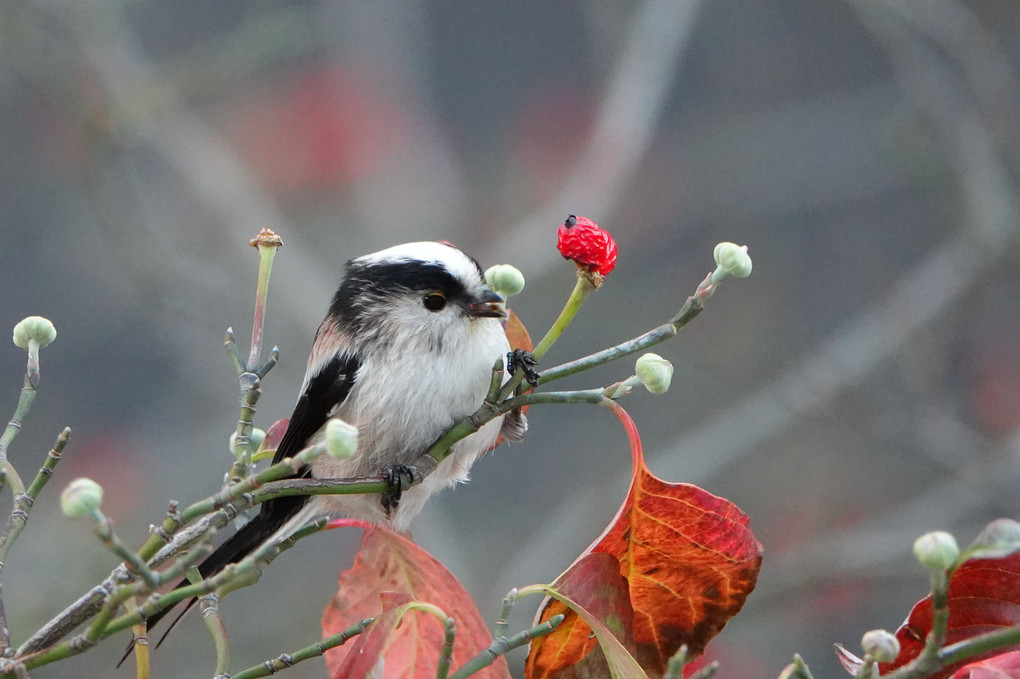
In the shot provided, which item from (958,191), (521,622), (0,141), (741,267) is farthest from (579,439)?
(741,267)

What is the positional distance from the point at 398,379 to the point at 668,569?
897mm

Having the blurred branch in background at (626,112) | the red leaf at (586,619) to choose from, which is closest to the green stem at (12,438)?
the red leaf at (586,619)

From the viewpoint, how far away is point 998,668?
3.47 ft

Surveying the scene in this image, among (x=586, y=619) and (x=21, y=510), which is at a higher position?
(x=21, y=510)

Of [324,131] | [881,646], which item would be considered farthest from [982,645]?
[324,131]

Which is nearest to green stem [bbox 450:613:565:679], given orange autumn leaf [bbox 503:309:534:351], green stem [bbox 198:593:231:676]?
green stem [bbox 198:593:231:676]

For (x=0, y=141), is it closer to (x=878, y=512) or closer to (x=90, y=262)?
(x=90, y=262)

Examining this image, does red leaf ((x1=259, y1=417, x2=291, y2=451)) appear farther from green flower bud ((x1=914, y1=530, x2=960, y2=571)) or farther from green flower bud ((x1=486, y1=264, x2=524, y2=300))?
green flower bud ((x1=914, y1=530, x2=960, y2=571))

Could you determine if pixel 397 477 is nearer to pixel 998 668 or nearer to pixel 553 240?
pixel 998 668

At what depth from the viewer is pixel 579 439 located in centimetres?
681

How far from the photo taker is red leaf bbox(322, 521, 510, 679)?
127 cm

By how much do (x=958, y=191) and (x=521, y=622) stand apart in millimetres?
2842

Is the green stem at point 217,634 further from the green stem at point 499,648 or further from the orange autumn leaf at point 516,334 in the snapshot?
the orange autumn leaf at point 516,334

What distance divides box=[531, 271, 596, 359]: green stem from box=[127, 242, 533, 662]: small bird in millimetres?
533
